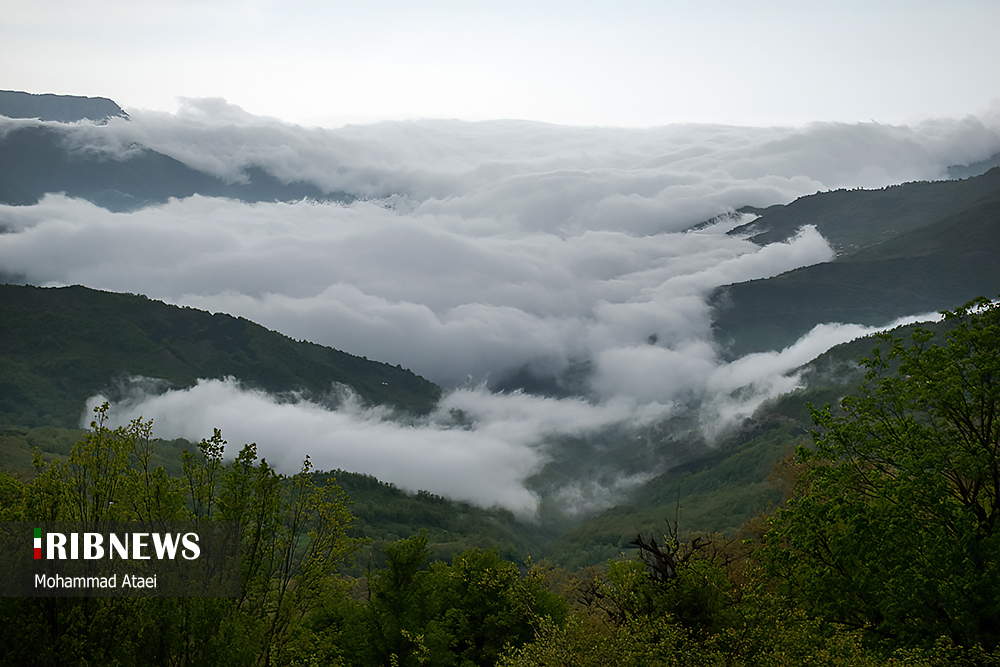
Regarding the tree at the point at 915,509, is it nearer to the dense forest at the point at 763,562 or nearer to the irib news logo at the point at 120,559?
the dense forest at the point at 763,562

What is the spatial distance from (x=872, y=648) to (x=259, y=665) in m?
23.4

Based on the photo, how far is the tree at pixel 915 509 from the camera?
90.3 ft

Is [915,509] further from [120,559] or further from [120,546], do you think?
[120,546]

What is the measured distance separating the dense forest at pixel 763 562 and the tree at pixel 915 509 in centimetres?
8

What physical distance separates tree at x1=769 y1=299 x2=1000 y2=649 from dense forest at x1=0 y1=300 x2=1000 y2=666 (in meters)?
0.08

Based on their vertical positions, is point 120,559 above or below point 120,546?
below

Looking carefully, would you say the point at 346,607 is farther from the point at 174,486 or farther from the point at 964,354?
the point at 964,354

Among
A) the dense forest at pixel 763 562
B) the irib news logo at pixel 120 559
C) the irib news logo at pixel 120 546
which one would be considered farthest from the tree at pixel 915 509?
the irib news logo at pixel 120 546

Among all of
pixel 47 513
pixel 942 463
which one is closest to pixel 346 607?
pixel 47 513

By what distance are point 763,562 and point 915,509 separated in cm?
705

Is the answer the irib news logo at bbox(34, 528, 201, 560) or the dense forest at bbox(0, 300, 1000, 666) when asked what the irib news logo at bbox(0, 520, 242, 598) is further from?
the dense forest at bbox(0, 300, 1000, 666)

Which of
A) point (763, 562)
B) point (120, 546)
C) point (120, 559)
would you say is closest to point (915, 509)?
point (763, 562)

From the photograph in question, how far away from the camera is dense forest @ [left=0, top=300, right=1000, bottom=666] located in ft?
82.3

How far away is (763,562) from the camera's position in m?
33.8
